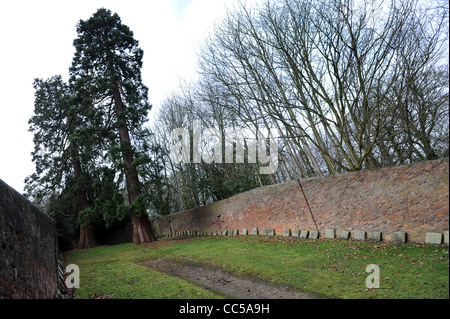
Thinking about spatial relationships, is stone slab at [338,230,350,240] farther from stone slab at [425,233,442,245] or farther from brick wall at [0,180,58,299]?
brick wall at [0,180,58,299]

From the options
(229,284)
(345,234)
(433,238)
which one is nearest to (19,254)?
(229,284)

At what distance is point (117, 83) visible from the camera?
742 inches

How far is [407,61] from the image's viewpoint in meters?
9.19

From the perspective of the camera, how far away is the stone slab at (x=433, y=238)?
20.9 feet

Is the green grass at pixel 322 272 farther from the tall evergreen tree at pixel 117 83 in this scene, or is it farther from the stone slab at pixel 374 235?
the tall evergreen tree at pixel 117 83

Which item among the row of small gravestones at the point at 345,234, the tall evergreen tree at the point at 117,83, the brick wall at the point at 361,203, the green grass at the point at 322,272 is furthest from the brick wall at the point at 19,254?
the tall evergreen tree at the point at 117,83

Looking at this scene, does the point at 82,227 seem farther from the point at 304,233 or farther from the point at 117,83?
the point at 304,233

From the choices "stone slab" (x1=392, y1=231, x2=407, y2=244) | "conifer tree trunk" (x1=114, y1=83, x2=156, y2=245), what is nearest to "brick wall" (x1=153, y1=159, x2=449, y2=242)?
"stone slab" (x1=392, y1=231, x2=407, y2=244)

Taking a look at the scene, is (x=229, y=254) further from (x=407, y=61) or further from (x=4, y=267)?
(x=407, y=61)

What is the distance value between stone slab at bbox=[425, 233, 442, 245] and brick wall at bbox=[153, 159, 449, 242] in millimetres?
148

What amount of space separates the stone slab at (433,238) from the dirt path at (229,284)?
339 cm

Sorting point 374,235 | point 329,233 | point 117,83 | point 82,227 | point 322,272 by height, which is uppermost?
point 117,83

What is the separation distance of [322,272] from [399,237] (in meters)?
2.63

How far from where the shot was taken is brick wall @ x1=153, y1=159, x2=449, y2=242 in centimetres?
686
